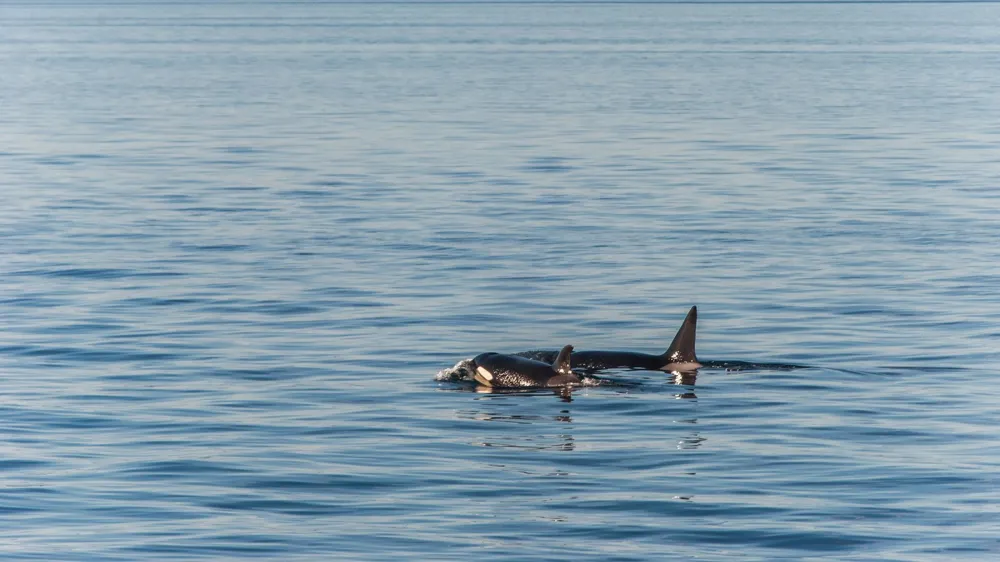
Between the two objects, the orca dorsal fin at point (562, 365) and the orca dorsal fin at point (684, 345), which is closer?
the orca dorsal fin at point (562, 365)

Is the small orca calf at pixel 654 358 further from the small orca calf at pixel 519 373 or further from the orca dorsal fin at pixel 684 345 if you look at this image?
the small orca calf at pixel 519 373

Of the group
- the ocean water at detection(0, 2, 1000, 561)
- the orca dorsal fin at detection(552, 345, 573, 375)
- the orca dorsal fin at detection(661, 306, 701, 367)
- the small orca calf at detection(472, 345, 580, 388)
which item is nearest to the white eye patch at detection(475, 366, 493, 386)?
the small orca calf at detection(472, 345, 580, 388)

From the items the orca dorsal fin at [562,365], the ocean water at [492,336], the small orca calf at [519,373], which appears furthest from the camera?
the small orca calf at [519,373]

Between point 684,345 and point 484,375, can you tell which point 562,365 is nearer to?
point 484,375

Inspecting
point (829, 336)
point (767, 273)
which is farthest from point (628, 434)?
point (767, 273)

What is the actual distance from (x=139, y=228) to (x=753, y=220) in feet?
39.8

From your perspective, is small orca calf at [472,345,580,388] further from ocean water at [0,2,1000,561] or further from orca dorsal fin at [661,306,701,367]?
orca dorsal fin at [661,306,701,367]

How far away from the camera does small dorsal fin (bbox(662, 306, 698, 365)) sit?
20281 mm

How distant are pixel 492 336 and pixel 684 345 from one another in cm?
368

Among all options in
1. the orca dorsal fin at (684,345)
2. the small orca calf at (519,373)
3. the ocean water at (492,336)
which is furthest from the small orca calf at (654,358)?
the small orca calf at (519,373)

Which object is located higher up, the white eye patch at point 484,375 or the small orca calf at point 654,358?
the small orca calf at point 654,358

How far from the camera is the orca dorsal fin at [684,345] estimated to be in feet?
66.5

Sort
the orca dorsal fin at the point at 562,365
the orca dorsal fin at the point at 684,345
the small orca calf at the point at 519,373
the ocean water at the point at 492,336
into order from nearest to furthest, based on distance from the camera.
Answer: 1. the ocean water at the point at 492,336
2. the orca dorsal fin at the point at 562,365
3. the small orca calf at the point at 519,373
4. the orca dorsal fin at the point at 684,345

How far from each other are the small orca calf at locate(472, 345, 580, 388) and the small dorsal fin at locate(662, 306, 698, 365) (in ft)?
4.22
